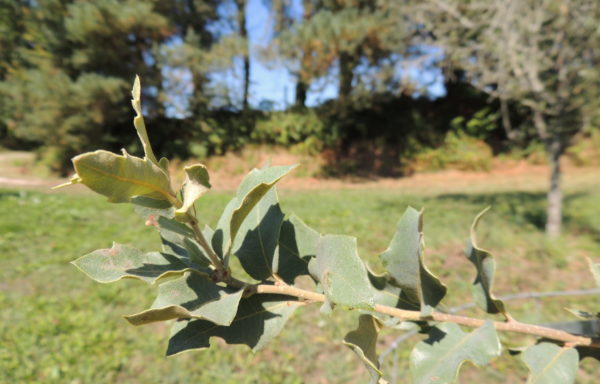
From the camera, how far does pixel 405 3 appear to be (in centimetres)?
748

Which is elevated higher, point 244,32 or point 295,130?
point 244,32

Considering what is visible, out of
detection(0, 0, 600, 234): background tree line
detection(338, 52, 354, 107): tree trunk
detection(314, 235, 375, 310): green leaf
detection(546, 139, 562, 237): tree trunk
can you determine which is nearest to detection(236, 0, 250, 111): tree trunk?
detection(0, 0, 600, 234): background tree line

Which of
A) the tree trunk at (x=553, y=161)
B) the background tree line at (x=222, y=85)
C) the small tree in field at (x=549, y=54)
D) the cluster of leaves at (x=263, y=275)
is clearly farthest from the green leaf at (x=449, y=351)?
the background tree line at (x=222, y=85)

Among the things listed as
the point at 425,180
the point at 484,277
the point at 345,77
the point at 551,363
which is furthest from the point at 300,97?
the point at 551,363

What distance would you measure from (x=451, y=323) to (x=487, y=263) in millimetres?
114

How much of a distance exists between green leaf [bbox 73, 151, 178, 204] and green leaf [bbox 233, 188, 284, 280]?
0.17 metres

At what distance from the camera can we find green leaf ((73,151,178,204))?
0.98ft

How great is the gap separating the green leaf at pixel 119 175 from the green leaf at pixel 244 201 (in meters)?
0.08

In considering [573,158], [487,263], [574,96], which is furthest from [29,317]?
[573,158]

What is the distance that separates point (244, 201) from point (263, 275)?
158mm

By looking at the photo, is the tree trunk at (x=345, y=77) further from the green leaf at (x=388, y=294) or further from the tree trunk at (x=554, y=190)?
the green leaf at (x=388, y=294)

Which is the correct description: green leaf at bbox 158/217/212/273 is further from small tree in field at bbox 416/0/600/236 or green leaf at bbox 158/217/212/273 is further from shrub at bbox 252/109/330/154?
shrub at bbox 252/109/330/154

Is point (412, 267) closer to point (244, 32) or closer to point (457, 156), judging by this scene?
point (457, 156)

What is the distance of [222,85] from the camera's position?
505 inches
